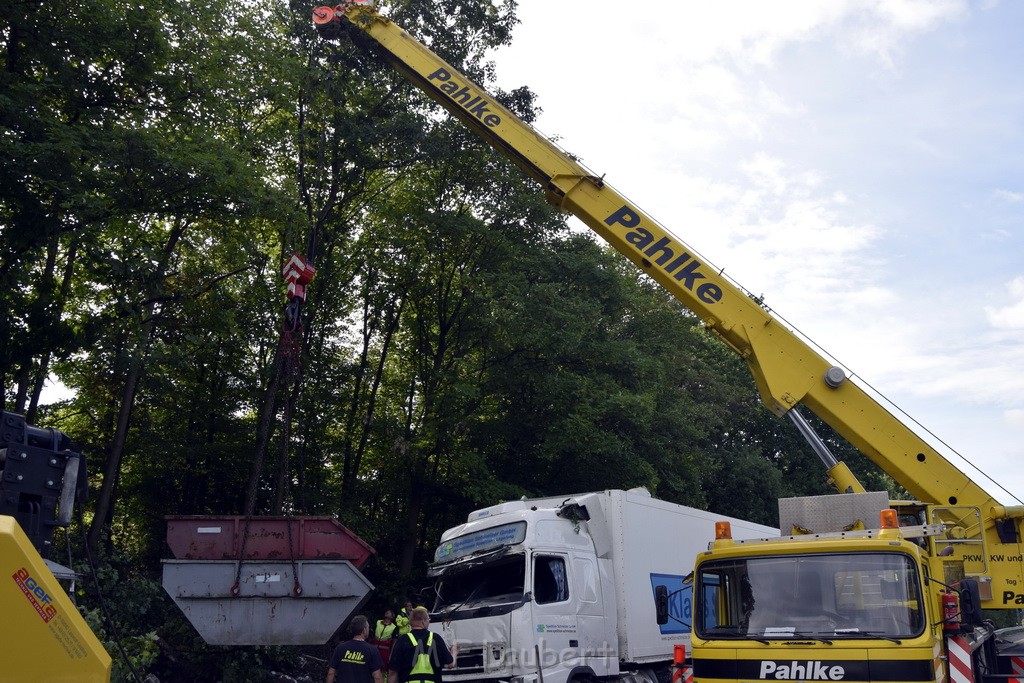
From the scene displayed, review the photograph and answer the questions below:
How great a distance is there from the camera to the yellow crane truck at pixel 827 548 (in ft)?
24.3

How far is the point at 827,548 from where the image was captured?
7820mm

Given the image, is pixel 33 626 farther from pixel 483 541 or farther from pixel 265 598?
pixel 483 541

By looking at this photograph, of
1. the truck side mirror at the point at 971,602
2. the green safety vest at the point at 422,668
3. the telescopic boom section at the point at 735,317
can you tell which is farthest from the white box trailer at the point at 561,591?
the truck side mirror at the point at 971,602

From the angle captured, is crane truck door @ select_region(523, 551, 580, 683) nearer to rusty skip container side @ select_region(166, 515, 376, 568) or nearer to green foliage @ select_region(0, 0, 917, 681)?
rusty skip container side @ select_region(166, 515, 376, 568)

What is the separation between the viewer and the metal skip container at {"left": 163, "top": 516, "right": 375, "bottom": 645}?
11.1 meters

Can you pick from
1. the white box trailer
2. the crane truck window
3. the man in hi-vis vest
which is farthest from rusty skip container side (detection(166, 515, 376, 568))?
the man in hi-vis vest

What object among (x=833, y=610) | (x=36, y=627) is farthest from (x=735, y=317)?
(x=36, y=627)

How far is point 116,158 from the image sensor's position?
46.4 feet

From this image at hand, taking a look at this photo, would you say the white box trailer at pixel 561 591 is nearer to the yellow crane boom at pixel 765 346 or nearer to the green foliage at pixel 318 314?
the yellow crane boom at pixel 765 346

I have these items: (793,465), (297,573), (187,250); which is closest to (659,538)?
(297,573)

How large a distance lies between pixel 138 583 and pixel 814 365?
1369 cm

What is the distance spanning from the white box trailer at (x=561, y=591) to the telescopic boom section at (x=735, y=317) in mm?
2906

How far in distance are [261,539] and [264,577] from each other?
524 millimetres

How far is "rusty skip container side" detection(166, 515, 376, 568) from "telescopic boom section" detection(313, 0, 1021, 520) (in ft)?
17.4
